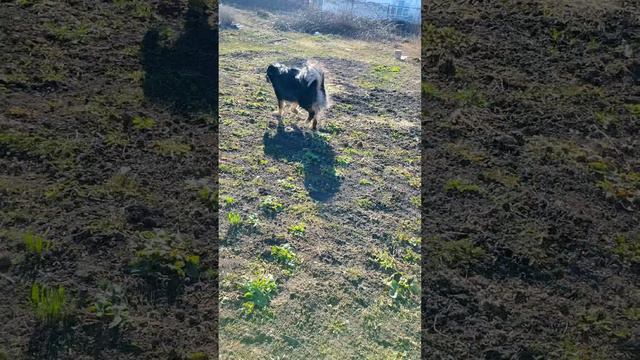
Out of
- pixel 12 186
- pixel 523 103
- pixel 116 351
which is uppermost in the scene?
pixel 523 103

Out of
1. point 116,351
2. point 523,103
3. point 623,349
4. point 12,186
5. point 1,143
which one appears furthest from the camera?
point 523,103

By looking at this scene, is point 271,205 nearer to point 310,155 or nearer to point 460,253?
point 310,155

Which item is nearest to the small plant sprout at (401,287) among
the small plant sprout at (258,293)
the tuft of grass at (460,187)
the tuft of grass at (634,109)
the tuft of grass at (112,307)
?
the small plant sprout at (258,293)

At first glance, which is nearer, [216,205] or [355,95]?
[216,205]

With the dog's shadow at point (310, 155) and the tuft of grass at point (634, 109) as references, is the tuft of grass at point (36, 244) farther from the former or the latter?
the tuft of grass at point (634, 109)

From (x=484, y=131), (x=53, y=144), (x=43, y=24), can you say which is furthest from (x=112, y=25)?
(x=484, y=131)

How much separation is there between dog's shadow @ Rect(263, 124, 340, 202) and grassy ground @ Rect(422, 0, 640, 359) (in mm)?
904

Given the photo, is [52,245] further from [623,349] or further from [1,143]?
[623,349]

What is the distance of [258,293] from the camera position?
15.8ft

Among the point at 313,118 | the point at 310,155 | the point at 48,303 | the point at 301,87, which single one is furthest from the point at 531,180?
the point at 48,303

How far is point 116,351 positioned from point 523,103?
486cm

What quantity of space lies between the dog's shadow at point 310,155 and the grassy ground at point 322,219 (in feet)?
0.04

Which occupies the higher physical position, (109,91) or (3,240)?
(109,91)

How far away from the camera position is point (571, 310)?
15.8ft
